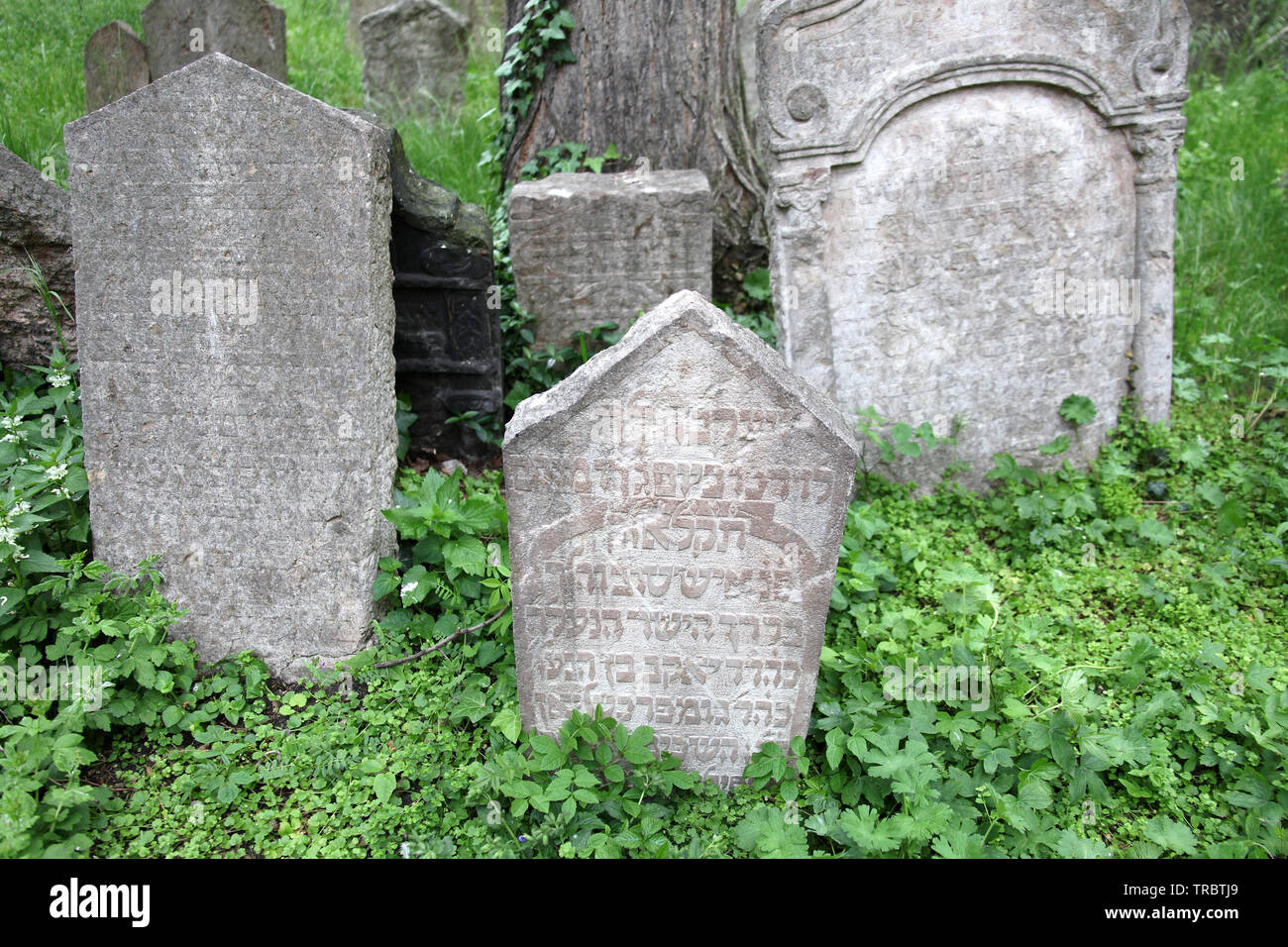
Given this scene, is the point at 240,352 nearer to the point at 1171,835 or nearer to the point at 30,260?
the point at 30,260

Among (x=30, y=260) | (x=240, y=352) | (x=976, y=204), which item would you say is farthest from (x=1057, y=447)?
(x=30, y=260)

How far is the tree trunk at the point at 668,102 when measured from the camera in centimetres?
520

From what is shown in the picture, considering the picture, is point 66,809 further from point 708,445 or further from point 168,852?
point 708,445

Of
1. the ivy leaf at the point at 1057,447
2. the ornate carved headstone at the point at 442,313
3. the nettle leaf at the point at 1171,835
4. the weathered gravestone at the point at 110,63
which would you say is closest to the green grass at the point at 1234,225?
the ivy leaf at the point at 1057,447

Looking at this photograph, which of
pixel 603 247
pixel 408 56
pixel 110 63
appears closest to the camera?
pixel 603 247

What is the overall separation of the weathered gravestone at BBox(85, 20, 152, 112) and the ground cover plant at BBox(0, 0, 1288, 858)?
242 cm

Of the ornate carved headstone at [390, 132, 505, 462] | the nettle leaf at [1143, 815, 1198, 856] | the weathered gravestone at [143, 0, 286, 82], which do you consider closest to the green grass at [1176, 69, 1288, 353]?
the nettle leaf at [1143, 815, 1198, 856]

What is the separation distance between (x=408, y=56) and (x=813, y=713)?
22.5 ft

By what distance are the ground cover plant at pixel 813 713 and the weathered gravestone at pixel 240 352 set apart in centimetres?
16

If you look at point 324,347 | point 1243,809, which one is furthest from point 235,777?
point 1243,809

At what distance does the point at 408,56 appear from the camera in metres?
7.82

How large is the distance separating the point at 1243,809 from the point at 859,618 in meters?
1.25

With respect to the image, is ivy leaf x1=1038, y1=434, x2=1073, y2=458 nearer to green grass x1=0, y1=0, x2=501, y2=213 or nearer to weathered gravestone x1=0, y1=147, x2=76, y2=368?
green grass x1=0, y1=0, x2=501, y2=213

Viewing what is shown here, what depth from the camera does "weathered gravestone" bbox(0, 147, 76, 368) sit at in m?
3.71
